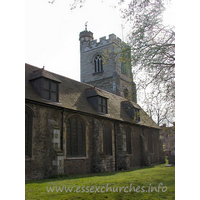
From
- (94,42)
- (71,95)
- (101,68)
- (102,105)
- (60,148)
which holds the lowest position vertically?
(60,148)

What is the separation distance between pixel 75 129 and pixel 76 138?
25.2 inches

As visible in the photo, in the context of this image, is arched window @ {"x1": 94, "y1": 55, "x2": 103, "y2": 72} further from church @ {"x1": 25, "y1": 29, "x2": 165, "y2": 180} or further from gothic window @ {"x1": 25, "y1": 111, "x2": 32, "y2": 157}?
gothic window @ {"x1": 25, "y1": 111, "x2": 32, "y2": 157}

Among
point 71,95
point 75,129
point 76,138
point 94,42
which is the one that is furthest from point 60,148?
point 94,42

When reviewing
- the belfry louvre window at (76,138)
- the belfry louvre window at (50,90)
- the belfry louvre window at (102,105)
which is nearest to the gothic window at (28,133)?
the belfry louvre window at (50,90)

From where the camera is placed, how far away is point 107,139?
19484 millimetres

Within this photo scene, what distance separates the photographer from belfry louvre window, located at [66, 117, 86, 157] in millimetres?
15695

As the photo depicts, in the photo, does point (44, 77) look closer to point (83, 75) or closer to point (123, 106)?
point (123, 106)

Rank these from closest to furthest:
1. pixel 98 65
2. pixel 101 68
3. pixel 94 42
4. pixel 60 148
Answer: pixel 60 148
pixel 101 68
pixel 98 65
pixel 94 42

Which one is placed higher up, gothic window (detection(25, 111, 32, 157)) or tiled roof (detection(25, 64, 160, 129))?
tiled roof (detection(25, 64, 160, 129))

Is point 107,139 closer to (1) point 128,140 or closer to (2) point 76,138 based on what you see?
(1) point 128,140

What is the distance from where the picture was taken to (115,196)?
7.97 m

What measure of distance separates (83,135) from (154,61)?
8.19 metres

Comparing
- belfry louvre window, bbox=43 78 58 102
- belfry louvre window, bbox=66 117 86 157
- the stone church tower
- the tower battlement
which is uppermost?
the tower battlement

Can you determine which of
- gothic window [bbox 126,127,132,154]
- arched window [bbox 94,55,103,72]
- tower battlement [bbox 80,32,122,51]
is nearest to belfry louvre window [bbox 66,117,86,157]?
gothic window [bbox 126,127,132,154]
